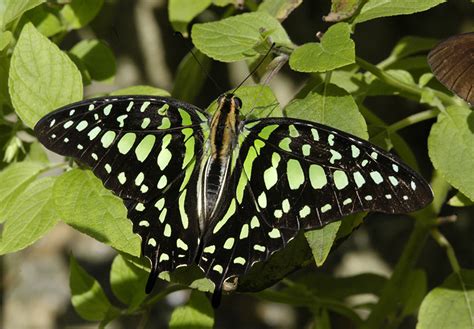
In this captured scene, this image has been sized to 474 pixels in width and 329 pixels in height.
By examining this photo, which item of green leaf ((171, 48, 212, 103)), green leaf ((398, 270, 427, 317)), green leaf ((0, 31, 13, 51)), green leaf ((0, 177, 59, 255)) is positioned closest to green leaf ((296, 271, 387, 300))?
green leaf ((398, 270, 427, 317))

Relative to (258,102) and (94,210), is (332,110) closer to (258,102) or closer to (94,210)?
(258,102)

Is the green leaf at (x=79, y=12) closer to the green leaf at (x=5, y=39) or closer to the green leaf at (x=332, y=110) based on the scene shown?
the green leaf at (x=5, y=39)

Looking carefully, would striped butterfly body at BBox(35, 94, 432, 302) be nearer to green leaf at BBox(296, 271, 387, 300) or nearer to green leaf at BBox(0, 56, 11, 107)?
green leaf at BBox(0, 56, 11, 107)

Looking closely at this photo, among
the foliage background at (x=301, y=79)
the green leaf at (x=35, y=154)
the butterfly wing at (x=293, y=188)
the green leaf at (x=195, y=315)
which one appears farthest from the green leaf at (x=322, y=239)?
the foliage background at (x=301, y=79)

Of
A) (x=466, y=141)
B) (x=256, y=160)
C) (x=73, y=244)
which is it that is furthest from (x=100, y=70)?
(x=73, y=244)

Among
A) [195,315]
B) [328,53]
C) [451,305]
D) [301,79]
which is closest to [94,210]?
[195,315]

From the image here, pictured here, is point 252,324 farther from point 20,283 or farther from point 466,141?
point 466,141
